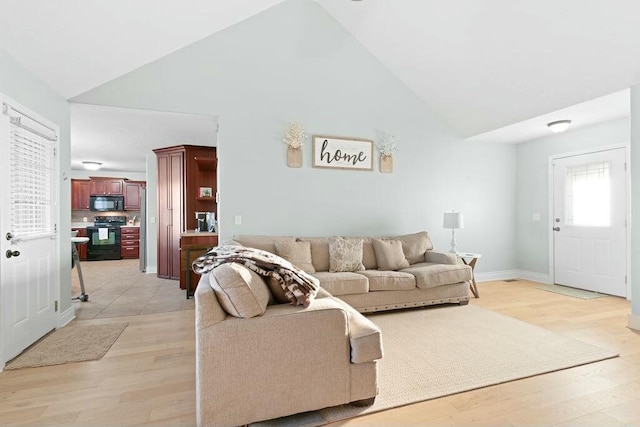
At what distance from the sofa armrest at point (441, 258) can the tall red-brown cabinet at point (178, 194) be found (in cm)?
392

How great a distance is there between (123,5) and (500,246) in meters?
6.15

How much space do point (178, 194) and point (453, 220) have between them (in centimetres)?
470

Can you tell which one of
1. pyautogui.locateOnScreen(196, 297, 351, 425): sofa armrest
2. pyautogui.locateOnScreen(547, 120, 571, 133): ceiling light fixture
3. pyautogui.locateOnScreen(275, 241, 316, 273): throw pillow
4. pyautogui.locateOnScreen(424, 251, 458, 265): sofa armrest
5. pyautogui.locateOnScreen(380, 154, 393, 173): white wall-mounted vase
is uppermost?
pyautogui.locateOnScreen(547, 120, 571, 133): ceiling light fixture

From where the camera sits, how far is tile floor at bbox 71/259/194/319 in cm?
409

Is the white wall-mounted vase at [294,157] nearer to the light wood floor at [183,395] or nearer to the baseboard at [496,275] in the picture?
the light wood floor at [183,395]

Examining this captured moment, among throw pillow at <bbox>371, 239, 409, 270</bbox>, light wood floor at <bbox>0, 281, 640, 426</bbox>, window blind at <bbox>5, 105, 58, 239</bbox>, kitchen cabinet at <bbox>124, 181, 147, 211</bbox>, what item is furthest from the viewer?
kitchen cabinet at <bbox>124, 181, 147, 211</bbox>

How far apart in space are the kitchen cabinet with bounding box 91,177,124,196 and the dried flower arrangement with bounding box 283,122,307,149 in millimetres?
7117

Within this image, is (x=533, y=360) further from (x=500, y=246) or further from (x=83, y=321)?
(x=83, y=321)

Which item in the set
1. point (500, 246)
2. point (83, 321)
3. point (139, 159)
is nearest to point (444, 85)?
point (500, 246)

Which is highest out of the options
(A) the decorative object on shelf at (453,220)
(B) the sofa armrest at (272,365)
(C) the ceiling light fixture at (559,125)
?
(C) the ceiling light fixture at (559,125)

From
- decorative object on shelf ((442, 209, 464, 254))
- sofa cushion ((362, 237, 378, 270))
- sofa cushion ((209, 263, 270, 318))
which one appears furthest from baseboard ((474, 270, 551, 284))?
sofa cushion ((209, 263, 270, 318))

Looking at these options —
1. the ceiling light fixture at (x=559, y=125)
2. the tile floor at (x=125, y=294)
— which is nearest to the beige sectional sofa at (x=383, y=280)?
the tile floor at (x=125, y=294)

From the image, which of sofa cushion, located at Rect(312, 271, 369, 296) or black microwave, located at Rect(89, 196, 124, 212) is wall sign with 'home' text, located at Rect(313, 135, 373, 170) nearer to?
sofa cushion, located at Rect(312, 271, 369, 296)

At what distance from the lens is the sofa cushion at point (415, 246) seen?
4.62 meters
